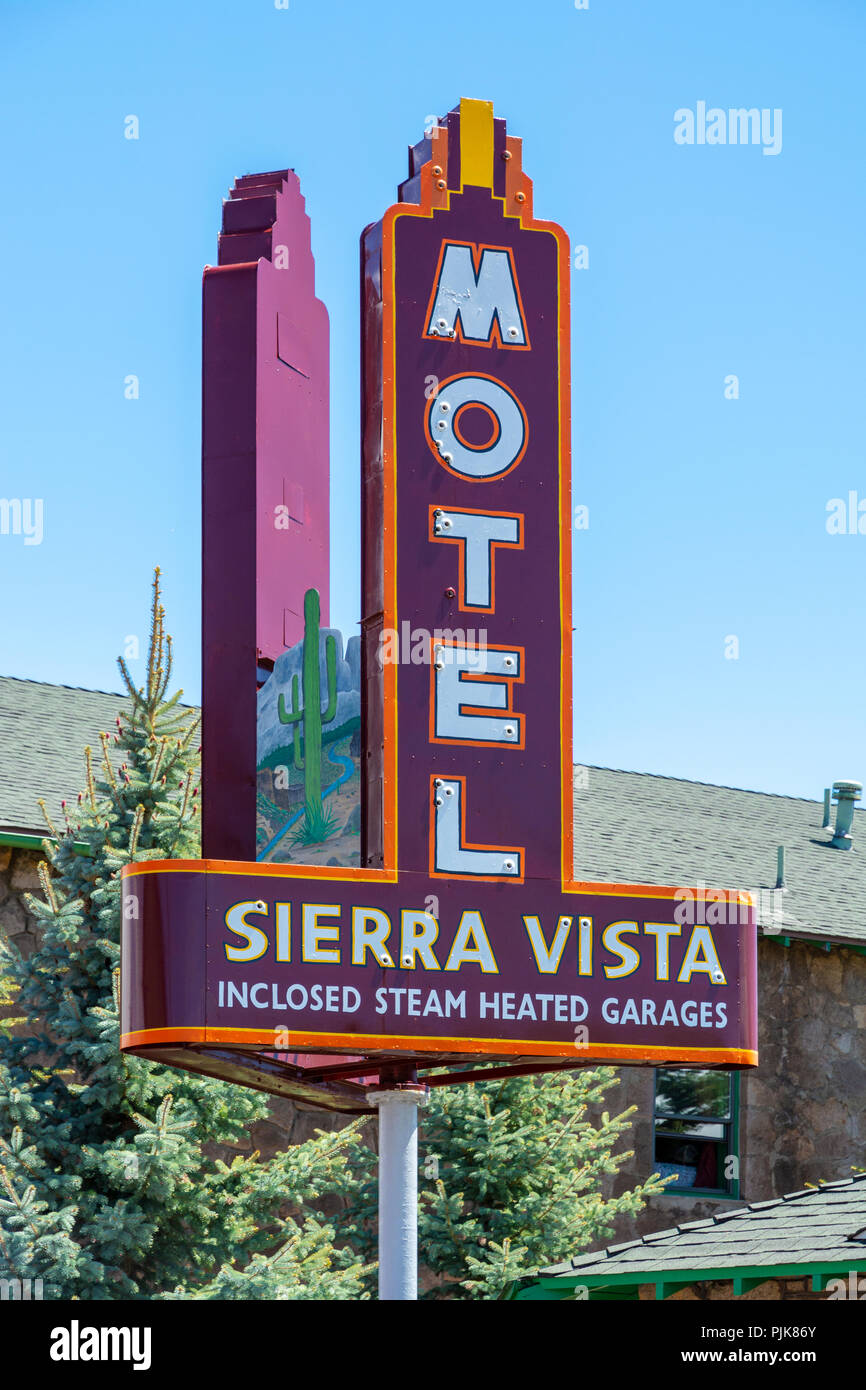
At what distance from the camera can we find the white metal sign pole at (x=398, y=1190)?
1147cm

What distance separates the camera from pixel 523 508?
11.6 m

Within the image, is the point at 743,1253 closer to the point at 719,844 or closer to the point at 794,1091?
the point at 794,1091

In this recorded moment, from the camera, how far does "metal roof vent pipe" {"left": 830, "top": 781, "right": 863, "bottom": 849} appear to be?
25.4 meters

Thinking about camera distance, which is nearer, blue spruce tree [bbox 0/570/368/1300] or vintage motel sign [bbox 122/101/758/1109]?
vintage motel sign [bbox 122/101/758/1109]

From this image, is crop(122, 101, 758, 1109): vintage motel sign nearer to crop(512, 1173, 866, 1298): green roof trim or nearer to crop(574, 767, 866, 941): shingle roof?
crop(512, 1173, 866, 1298): green roof trim

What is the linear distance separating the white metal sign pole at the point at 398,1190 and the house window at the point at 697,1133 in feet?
26.9

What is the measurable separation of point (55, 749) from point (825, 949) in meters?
7.94

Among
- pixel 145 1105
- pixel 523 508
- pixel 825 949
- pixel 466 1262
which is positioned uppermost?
pixel 523 508

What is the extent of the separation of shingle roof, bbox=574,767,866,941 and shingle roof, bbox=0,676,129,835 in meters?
5.15

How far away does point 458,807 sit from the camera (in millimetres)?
11180

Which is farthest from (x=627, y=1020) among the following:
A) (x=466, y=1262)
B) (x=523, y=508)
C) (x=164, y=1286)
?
(x=466, y=1262)

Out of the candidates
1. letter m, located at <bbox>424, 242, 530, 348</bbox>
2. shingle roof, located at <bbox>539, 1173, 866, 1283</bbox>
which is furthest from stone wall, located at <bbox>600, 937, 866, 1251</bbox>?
letter m, located at <bbox>424, 242, 530, 348</bbox>

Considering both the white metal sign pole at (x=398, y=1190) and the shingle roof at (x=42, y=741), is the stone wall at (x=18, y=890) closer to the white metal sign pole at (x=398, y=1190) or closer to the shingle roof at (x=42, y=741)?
the shingle roof at (x=42, y=741)
